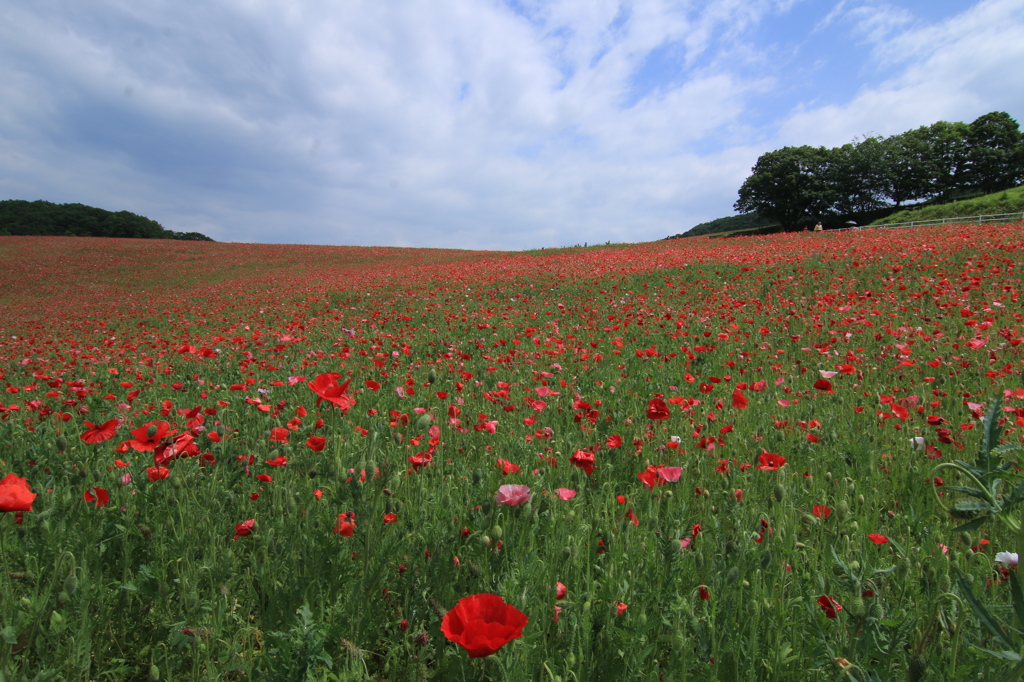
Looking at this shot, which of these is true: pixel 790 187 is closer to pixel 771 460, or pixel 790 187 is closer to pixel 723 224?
pixel 723 224

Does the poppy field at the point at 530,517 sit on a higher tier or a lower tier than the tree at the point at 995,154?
lower

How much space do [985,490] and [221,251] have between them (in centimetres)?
3700

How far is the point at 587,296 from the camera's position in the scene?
33.1 ft

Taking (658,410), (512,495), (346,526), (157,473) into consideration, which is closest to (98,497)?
(157,473)

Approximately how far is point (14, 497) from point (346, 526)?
813 millimetres

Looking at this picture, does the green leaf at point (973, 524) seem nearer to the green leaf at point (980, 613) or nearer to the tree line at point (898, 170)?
the green leaf at point (980, 613)

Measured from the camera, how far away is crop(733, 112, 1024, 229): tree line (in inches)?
1796

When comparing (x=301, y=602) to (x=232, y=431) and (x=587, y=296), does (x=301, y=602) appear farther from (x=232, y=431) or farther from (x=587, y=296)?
(x=587, y=296)

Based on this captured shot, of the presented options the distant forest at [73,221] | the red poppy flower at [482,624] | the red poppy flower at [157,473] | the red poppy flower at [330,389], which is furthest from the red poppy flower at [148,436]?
the distant forest at [73,221]

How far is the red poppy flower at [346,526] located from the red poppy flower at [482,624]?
70 cm

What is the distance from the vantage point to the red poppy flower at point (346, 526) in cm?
158

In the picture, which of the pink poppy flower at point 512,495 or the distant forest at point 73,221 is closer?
the pink poppy flower at point 512,495

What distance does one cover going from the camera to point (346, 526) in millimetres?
1609

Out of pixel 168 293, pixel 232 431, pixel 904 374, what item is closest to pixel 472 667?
pixel 232 431
